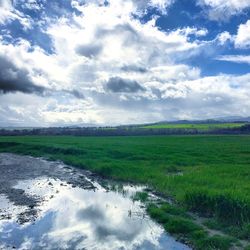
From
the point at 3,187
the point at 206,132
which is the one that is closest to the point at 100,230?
the point at 3,187

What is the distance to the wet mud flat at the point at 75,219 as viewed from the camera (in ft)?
41.2

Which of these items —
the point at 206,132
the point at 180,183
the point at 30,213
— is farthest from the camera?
the point at 206,132

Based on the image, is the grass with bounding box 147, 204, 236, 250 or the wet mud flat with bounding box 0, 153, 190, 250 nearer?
the grass with bounding box 147, 204, 236, 250

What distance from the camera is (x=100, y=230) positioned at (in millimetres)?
14125

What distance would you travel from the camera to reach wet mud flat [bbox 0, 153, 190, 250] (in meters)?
12.6

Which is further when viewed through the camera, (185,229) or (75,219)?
(75,219)

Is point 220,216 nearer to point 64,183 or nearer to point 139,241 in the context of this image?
point 139,241

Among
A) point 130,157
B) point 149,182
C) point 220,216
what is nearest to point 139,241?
point 220,216

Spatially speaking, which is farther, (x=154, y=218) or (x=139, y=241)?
(x=154, y=218)

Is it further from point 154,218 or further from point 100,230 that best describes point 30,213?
point 154,218

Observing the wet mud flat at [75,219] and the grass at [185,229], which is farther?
the wet mud flat at [75,219]

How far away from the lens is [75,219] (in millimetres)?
15719

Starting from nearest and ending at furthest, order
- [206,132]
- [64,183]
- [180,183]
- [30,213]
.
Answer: [30,213]
[180,183]
[64,183]
[206,132]

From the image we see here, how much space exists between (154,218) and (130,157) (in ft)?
77.8
